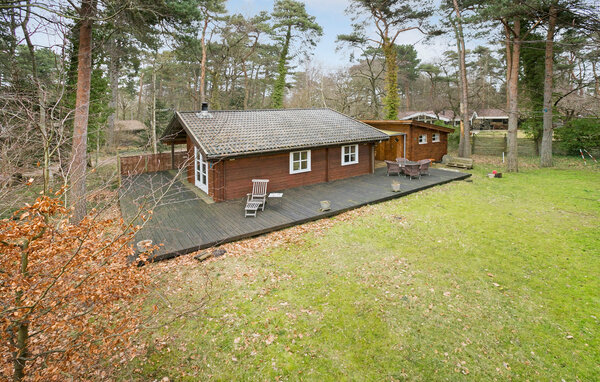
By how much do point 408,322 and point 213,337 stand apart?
3537 mm

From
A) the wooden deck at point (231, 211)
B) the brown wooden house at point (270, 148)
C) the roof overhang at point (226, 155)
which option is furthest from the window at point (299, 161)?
the wooden deck at point (231, 211)

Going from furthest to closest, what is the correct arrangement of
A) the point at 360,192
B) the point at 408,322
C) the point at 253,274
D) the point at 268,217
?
the point at 360,192 → the point at 268,217 → the point at 253,274 → the point at 408,322

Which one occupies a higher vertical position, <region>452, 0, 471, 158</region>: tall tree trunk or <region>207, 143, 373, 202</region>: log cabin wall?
<region>452, 0, 471, 158</region>: tall tree trunk

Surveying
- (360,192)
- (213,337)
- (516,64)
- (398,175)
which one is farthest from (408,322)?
(516,64)

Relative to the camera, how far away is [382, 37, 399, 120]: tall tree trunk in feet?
80.5

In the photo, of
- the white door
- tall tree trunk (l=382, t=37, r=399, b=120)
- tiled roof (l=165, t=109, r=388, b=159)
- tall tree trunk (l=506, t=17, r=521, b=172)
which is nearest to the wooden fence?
tiled roof (l=165, t=109, r=388, b=159)

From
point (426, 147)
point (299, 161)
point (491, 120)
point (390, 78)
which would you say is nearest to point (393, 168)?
point (426, 147)

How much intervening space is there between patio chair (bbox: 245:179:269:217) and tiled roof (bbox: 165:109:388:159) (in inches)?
54.1

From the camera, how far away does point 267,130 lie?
47.3 ft

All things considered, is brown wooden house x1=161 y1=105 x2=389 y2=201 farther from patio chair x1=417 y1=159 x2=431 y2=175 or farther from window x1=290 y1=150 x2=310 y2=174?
patio chair x1=417 y1=159 x2=431 y2=175

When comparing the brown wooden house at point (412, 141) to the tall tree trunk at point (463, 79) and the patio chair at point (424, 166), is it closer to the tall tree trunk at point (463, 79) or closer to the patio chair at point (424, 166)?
the tall tree trunk at point (463, 79)

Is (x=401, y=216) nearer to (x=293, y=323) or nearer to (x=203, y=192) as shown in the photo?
(x=293, y=323)

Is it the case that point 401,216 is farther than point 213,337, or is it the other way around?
point 401,216

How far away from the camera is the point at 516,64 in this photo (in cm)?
1730
